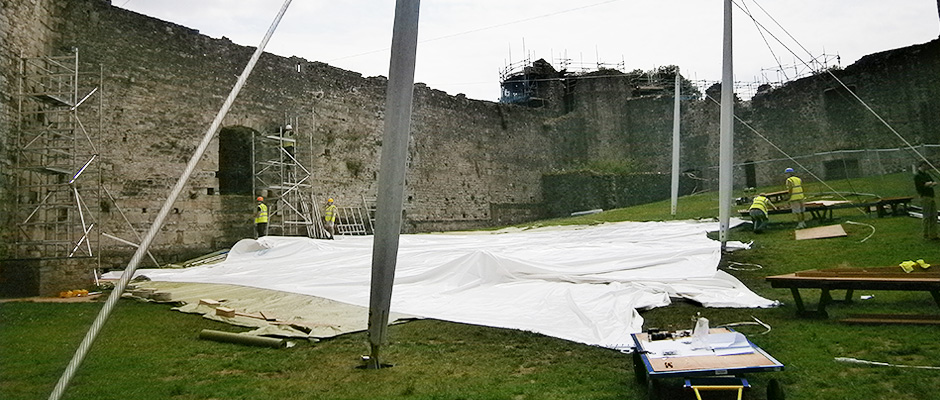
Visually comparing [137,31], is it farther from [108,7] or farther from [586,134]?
[586,134]

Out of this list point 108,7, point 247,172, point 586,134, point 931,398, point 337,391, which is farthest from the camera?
point 586,134

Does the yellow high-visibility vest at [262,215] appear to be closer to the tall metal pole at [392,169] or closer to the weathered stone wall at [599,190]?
the tall metal pole at [392,169]

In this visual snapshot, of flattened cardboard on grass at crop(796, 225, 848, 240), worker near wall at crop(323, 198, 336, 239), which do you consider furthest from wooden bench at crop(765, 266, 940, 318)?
worker near wall at crop(323, 198, 336, 239)

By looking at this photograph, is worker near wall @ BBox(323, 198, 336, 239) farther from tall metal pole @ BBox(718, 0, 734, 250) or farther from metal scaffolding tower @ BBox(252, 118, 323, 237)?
tall metal pole @ BBox(718, 0, 734, 250)

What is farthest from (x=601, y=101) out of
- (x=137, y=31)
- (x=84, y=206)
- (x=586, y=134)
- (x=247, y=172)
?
(x=84, y=206)

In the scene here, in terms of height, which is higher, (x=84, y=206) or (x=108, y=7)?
(x=108, y=7)

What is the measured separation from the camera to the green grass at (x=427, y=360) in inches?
135

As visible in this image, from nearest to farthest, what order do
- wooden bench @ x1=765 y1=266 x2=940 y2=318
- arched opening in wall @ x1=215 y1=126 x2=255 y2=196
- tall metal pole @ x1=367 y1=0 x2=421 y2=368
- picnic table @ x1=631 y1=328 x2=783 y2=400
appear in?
picnic table @ x1=631 y1=328 x2=783 y2=400
tall metal pole @ x1=367 y1=0 x2=421 y2=368
wooden bench @ x1=765 y1=266 x2=940 y2=318
arched opening in wall @ x1=215 y1=126 x2=255 y2=196

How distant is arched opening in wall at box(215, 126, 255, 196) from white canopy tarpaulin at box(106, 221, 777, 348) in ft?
14.1

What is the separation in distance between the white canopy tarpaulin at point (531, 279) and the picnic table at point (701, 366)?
3.22ft

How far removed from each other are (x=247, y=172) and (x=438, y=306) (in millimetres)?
10422

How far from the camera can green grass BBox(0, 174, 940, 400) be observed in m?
3.42

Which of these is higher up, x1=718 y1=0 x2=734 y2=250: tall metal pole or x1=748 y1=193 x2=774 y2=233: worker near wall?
x1=718 y1=0 x2=734 y2=250: tall metal pole

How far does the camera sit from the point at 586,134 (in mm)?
26703
